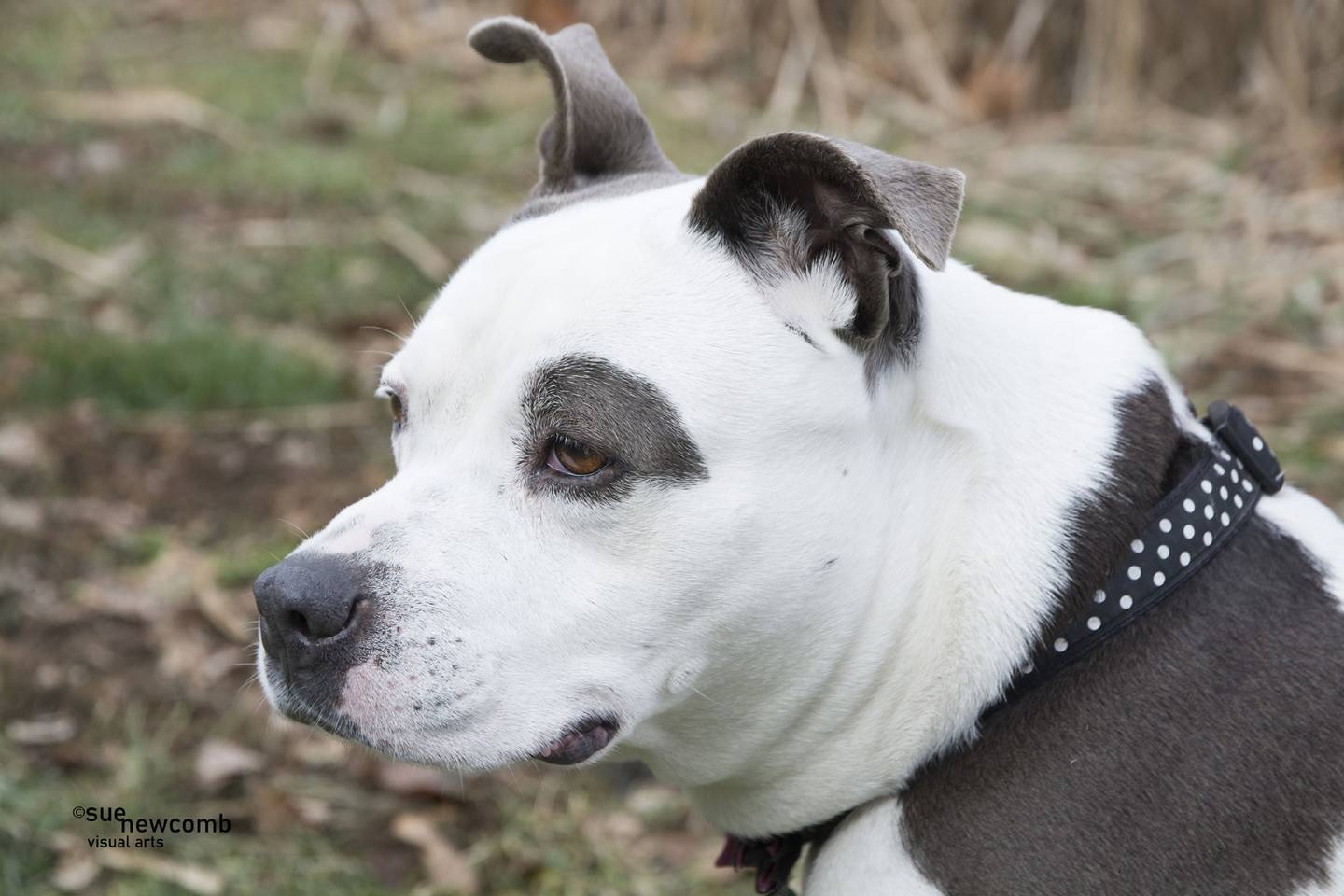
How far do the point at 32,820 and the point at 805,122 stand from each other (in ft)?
21.8

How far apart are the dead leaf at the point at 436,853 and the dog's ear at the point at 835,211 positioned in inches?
77.6

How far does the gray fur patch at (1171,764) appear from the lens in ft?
7.09

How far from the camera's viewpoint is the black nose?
2264 mm

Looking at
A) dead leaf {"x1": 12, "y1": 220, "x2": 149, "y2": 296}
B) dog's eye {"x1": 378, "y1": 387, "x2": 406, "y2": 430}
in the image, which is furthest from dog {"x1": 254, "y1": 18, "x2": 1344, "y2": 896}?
dead leaf {"x1": 12, "y1": 220, "x2": 149, "y2": 296}

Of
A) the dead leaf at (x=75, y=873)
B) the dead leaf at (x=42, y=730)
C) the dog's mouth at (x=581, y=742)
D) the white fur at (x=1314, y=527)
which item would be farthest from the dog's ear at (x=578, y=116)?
the dead leaf at (x=42, y=730)

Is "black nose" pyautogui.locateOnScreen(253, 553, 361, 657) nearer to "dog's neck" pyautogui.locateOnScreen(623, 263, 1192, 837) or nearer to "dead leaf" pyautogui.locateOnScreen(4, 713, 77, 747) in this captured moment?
"dog's neck" pyautogui.locateOnScreen(623, 263, 1192, 837)

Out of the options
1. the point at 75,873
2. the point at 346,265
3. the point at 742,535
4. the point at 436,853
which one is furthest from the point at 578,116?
the point at 346,265

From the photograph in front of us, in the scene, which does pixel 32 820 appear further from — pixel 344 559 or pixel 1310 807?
pixel 1310 807

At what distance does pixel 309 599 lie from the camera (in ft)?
7.43

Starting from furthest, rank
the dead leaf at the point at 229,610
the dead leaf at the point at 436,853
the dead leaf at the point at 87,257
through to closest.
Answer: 1. the dead leaf at the point at 87,257
2. the dead leaf at the point at 229,610
3. the dead leaf at the point at 436,853

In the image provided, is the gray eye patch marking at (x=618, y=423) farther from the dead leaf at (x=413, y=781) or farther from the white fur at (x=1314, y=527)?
the dead leaf at (x=413, y=781)

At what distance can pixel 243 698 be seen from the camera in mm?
4168

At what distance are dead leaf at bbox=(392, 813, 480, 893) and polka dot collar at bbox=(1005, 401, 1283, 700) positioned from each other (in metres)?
1.84

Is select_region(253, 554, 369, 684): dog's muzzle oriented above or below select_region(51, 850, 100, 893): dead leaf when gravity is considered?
above
